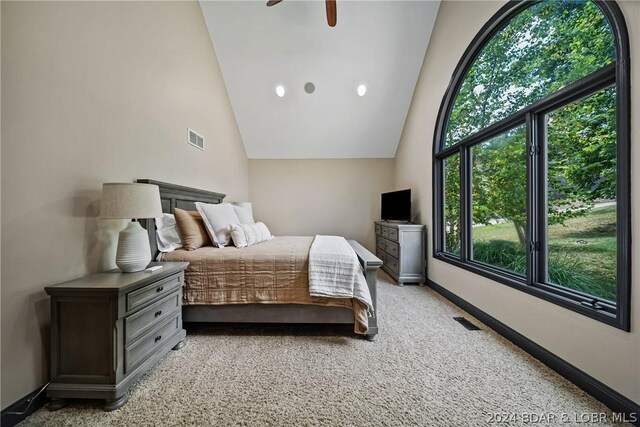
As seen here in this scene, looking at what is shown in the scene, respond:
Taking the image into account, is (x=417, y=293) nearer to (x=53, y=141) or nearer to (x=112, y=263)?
(x=112, y=263)

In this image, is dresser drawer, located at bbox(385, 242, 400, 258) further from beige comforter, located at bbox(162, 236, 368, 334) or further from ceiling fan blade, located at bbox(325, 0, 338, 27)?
ceiling fan blade, located at bbox(325, 0, 338, 27)

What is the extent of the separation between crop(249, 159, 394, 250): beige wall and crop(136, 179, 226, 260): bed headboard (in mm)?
1897

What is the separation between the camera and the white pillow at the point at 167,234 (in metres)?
2.15

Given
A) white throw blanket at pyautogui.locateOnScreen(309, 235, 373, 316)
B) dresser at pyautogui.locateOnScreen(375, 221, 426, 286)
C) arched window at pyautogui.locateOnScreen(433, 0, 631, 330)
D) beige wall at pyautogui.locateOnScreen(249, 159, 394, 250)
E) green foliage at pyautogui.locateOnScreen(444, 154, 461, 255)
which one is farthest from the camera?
beige wall at pyautogui.locateOnScreen(249, 159, 394, 250)

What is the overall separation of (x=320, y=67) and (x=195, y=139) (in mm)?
2223

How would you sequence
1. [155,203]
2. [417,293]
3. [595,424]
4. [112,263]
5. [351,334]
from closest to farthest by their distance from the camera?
1. [595,424]
2. [155,203]
3. [112,263]
4. [351,334]
5. [417,293]

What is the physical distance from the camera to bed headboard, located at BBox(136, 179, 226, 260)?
81.3 inches

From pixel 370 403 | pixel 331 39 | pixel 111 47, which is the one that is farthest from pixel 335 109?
pixel 370 403

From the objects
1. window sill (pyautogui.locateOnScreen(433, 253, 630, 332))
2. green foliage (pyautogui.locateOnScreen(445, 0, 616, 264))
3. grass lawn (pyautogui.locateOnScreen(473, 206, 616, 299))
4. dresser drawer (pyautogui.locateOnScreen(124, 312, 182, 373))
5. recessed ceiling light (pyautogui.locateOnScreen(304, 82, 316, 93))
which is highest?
recessed ceiling light (pyautogui.locateOnScreen(304, 82, 316, 93))

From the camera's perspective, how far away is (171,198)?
8.00 feet

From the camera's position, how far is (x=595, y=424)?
119cm

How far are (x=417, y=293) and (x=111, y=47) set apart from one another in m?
3.95

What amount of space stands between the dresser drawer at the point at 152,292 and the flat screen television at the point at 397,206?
3.27 metres

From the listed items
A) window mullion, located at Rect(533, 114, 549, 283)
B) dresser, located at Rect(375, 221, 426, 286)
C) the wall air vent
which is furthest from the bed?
dresser, located at Rect(375, 221, 426, 286)
